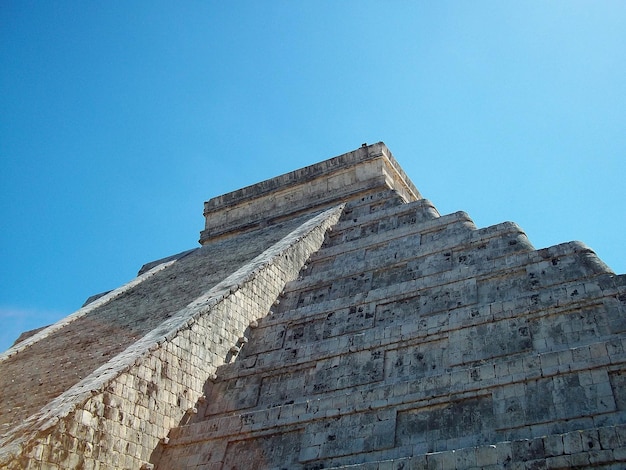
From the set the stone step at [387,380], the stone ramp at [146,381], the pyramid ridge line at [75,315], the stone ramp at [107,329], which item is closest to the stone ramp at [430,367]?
A: the stone step at [387,380]

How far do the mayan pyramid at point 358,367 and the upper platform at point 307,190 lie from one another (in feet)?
12.6

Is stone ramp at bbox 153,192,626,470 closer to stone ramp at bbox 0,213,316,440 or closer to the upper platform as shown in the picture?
stone ramp at bbox 0,213,316,440

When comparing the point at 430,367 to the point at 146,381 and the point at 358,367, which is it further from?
the point at 146,381

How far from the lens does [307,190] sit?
1556 centimetres

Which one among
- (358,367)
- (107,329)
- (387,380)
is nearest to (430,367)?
(387,380)

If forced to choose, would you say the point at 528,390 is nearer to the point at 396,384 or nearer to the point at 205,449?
the point at 396,384

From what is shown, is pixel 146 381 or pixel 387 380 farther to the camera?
pixel 146 381

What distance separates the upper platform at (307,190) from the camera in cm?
1476

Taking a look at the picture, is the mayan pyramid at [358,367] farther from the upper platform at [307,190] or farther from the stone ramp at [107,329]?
the upper platform at [307,190]

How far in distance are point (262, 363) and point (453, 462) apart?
3.23 m

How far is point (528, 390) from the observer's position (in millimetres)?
5660

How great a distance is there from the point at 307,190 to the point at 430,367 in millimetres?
9233

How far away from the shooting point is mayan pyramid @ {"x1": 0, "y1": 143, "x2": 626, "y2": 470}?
18.0 feet

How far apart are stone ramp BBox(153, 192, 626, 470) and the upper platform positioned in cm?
541
